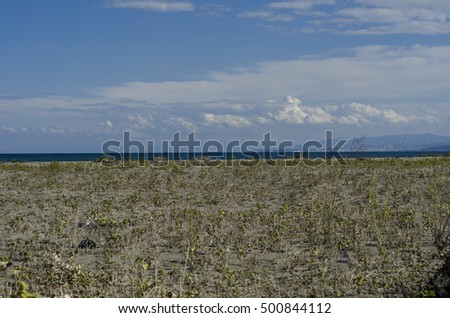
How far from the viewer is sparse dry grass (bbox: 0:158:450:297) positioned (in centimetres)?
754

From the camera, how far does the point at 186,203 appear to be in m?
15.5

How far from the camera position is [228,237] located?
10828mm

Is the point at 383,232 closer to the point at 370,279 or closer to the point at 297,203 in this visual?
the point at 370,279

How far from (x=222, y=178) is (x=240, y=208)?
6295mm

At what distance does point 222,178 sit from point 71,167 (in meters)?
8.06

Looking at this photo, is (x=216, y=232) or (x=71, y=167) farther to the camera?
(x=71, y=167)

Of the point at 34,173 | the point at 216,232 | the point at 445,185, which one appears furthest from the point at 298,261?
the point at 34,173

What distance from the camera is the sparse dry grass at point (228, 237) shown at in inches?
297

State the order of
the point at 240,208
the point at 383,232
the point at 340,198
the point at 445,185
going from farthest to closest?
the point at 445,185
the point at 340,198
the point at 240,208
the point at 383,232
